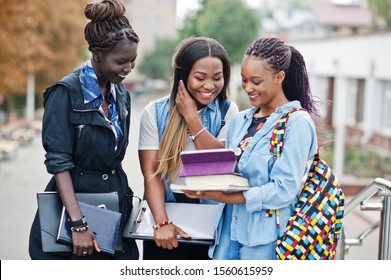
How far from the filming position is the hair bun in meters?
2.73

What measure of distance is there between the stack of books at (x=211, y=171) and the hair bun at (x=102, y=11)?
2.09 ft

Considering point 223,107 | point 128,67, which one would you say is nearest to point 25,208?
point 223,107

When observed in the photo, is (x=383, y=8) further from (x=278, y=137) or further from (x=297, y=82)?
(x=278, y=137)

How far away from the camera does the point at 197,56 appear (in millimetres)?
2898

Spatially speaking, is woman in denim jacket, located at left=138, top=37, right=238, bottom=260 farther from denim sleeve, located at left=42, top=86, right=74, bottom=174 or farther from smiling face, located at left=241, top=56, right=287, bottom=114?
denim sleeve, located at left=42, top=86, right=74, bottom=174

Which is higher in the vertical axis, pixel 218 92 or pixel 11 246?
pixel 218 92

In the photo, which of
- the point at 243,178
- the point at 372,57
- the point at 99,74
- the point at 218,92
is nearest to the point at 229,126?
the point at 218,92

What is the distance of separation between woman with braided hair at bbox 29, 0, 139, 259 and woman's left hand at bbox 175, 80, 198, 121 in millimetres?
260

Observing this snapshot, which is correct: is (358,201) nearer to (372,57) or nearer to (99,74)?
(99,74)

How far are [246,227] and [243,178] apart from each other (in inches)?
8.3

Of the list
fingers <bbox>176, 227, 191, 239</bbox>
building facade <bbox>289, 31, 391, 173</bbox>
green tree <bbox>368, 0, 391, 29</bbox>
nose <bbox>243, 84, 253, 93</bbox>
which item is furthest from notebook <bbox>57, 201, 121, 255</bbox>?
green tree <bbox>368, 0, 391, 29</bbox>

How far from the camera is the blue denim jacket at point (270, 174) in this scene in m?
2.56

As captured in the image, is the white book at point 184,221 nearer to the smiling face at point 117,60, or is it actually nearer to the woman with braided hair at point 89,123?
the woman with braided hair at point 89,123

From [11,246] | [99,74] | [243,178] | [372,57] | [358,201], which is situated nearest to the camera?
[243,178]
